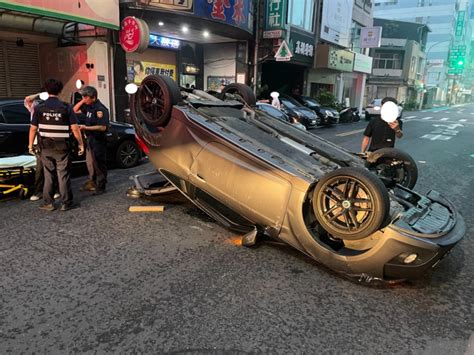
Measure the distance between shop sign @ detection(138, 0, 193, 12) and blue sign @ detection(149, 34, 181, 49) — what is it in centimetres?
276

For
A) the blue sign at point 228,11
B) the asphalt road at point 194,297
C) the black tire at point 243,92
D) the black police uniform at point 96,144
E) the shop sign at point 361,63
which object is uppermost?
the blue sign at point 228,11

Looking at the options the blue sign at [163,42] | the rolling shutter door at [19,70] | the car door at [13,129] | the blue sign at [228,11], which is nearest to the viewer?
the car door at [13,129]

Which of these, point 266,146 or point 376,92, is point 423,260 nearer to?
point 266,146

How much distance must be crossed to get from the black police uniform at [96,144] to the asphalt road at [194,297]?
3.80ft

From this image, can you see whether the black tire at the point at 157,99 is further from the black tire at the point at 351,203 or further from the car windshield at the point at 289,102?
the car windshield at the point at 289,102

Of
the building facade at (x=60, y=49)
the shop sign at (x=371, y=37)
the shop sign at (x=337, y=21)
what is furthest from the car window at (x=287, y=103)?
the shop sign at (x=371, y=37)

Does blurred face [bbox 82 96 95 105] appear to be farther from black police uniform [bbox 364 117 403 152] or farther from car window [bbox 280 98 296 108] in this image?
car window [bbox 280 98 296 108]

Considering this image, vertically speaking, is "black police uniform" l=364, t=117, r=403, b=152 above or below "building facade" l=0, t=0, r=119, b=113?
below

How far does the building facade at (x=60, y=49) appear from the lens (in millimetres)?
10219

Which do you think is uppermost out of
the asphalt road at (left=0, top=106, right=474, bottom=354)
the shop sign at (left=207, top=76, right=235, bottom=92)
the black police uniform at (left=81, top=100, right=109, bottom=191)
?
the shop sign at (left=207, top=76, right=235, bottom=92)

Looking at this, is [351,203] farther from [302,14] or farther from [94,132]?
[302,14]

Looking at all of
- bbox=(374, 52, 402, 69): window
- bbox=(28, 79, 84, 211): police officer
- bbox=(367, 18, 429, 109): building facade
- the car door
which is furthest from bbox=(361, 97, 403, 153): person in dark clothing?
bbox=(374, 52, 402, 69): window

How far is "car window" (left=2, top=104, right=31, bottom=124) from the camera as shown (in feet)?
19.2

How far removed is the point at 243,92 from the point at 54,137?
8.80 feet
